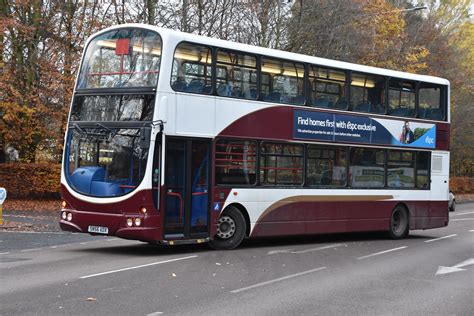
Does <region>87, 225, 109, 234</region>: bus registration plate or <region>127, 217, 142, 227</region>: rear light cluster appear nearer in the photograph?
<region>127, 217, 142, 227</region>: rear light cluster

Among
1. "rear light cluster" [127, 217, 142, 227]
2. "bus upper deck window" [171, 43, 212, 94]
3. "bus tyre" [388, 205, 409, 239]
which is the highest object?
"bus upper deck window" [171, 43, 212, 94]

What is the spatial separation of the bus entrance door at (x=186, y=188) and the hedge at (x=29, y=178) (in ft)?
53.8

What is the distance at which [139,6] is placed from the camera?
29094 mm

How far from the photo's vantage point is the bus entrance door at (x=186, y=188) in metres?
14.6

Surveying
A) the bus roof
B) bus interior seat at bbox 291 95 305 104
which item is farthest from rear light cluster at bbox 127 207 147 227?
bus interior seat at bbox 291 95 305 104

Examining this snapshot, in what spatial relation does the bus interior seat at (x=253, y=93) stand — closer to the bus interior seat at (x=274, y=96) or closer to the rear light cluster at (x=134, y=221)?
the bus interior seat at (x=274, y=96)

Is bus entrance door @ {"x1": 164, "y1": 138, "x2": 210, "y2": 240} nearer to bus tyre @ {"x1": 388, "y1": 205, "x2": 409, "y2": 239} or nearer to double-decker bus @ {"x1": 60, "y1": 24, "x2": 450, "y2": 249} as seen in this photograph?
double-decker bus @ {"x1": 60, "y1": 24, "x2": 450, "y2": 249}

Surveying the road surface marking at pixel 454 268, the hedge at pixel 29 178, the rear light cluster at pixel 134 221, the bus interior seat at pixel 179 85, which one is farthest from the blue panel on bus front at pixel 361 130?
the hedge at pixel 29 178

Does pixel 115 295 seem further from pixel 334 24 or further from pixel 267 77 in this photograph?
pixel 334 24

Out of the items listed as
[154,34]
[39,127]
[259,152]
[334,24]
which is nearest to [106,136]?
[154,34]

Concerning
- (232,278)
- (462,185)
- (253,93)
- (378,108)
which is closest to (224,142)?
(253,93)

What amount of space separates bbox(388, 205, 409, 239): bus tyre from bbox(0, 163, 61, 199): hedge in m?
15.1

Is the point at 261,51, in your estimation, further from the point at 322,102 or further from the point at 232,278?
the point at 232,278

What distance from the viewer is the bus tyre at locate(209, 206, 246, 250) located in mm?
15906
